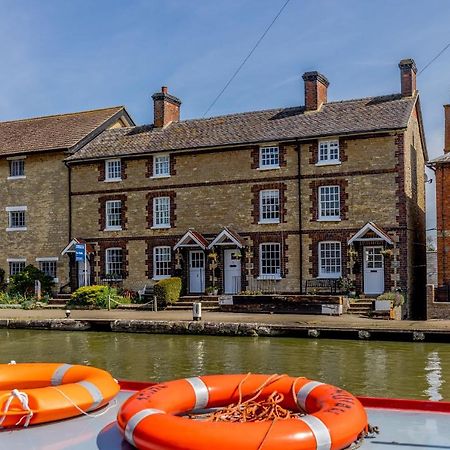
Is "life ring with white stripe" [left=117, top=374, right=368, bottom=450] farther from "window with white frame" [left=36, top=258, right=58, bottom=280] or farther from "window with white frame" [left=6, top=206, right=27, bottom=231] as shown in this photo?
"window with white frame" [left=6, top=206, right=27, bottom=231]

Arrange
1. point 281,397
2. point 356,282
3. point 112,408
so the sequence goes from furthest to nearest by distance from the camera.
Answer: point 356,282
point 112,408
point 281,397

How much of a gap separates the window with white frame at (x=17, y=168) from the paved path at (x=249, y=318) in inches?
351

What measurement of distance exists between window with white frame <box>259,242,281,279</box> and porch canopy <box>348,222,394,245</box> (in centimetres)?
349

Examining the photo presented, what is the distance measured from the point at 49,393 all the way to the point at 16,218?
29.5m

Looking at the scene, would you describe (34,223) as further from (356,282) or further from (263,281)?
(356,282)

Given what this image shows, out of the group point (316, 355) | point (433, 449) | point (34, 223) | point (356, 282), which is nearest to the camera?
point (433, 449)

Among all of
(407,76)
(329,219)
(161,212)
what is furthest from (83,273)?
(407,76)

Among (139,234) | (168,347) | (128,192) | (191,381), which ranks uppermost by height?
(128,192)

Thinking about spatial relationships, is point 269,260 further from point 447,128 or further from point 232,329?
point 447,128

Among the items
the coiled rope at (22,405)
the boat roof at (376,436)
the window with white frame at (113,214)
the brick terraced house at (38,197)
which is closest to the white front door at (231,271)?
the window with white frame at (113,214)

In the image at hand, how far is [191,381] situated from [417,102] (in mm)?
27164

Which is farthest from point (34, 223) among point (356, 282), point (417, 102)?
point (417, 102)

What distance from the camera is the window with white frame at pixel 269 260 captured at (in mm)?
29766

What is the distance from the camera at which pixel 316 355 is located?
18156 millimetres
